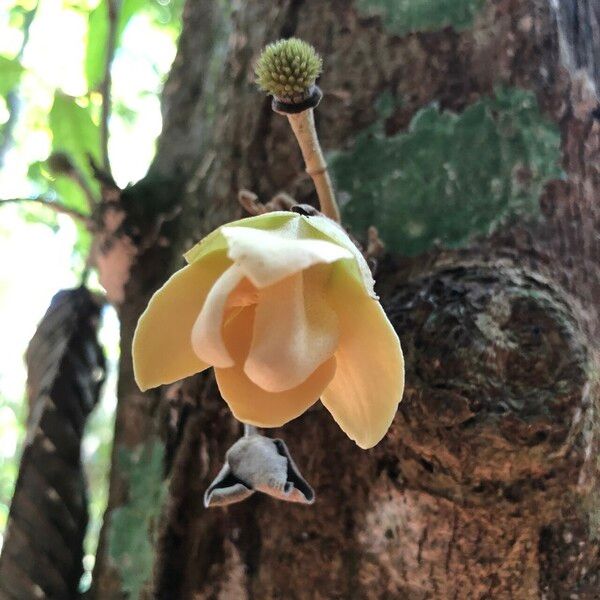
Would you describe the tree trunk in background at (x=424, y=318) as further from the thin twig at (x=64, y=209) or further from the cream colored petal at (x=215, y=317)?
the cream colored petal at (x=215, y=317)

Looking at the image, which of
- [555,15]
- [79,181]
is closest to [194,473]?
[79,181]

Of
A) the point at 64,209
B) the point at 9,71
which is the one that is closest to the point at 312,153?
the point at 64,209

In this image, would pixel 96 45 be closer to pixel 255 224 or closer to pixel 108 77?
pixel 108 77

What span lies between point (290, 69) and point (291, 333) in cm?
21

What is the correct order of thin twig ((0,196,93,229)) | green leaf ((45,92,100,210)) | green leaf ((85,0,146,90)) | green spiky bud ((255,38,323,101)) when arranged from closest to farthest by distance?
green spiky bud ((255,38,323,101))
thin twig ((0,196,93,229))
green leaf ((45,92,100,210))
green leaf ((85,0,146,90))

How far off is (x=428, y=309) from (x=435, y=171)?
20 centimetres

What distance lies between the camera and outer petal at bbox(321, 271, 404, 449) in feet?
1.56

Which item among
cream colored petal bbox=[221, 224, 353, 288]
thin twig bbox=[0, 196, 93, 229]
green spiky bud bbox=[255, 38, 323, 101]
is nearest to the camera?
cream colored petal bbox=[221, 224, 353, 288]

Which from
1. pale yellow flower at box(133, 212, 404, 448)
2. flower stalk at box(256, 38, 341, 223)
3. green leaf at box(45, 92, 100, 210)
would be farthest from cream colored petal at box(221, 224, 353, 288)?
green leaf at box(45, 92, 100, 210)

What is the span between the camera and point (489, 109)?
2.44 ft

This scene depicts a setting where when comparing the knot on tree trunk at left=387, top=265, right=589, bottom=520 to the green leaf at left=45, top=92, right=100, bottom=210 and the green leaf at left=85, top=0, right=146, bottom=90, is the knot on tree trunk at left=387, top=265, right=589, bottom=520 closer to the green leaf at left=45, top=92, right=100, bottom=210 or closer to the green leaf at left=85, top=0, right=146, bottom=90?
the green leaf at left=45, top=92, right=100, bottom=210

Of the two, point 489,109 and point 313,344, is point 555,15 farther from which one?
point 313,344

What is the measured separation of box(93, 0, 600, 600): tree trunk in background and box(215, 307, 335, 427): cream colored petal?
0.12 m

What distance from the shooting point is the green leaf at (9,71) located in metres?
1.17
